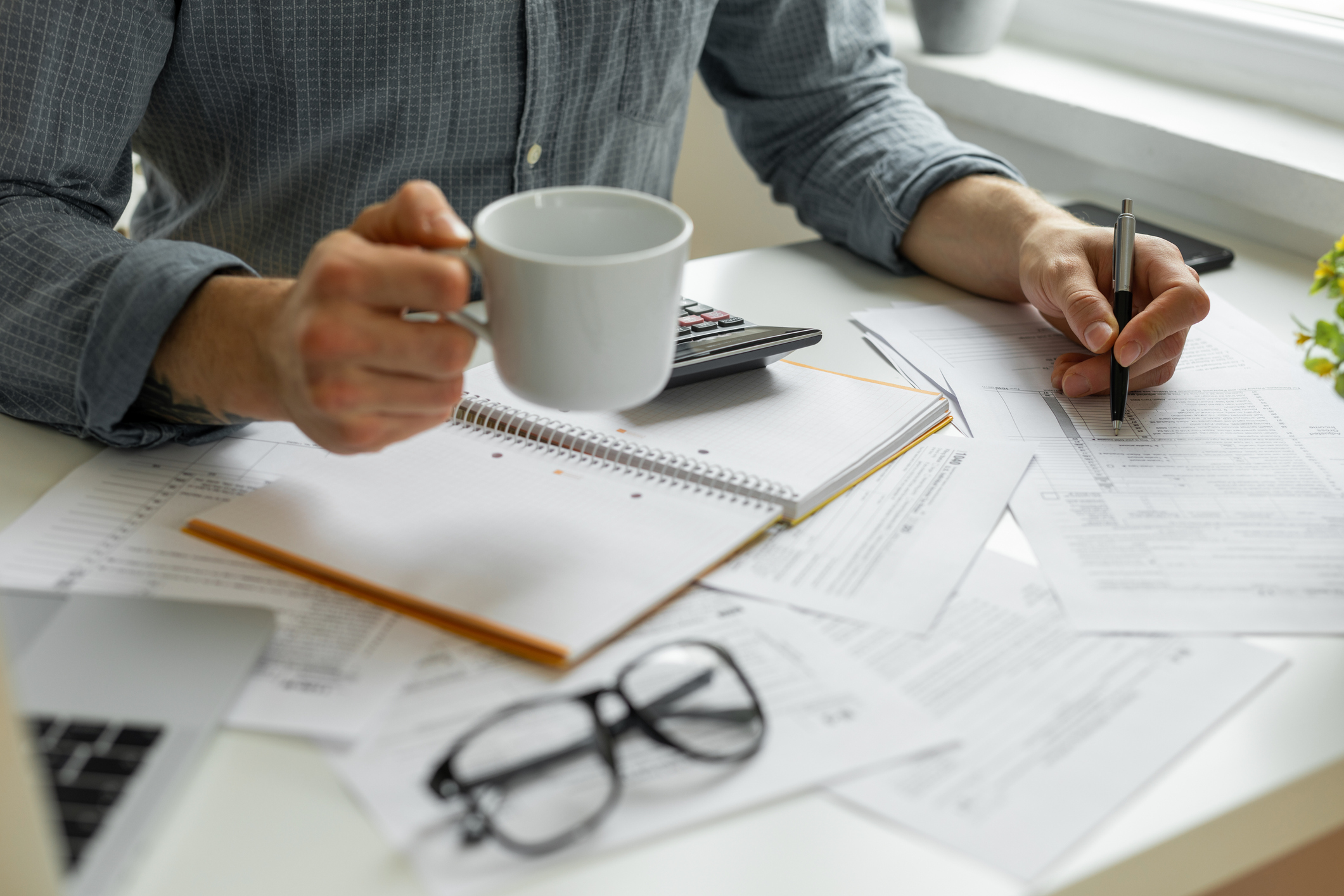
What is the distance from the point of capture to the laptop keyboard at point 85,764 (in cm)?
38

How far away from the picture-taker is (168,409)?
25.5 inches

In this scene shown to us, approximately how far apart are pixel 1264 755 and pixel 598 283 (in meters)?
0.37

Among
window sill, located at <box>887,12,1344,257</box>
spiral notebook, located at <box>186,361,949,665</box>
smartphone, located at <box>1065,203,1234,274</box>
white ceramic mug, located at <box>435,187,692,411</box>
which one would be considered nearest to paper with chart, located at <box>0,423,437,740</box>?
spiral notebook, located at <box>186,361,949,665</box>

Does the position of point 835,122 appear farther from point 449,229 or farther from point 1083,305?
point 449,229

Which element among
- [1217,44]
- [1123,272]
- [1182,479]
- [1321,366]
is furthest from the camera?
[1217,44]

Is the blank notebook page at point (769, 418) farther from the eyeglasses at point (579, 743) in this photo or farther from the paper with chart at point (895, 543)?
the eyeglasses at point (579, 743)

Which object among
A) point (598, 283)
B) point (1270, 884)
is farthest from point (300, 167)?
point (1270, 884)

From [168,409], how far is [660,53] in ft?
2.08

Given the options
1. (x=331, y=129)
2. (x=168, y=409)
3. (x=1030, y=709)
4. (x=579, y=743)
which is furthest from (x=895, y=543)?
(x=331, y=129)

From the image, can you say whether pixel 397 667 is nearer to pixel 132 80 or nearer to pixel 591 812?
pixel 591 812

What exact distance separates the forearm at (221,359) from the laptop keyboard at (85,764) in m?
0.22

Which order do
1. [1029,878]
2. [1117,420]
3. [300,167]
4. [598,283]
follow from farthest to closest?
[300,167]
[1117,420]
[598,283]
[1029,878]

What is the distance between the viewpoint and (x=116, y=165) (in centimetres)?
78

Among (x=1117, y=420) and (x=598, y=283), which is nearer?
(x=598, y=283)
